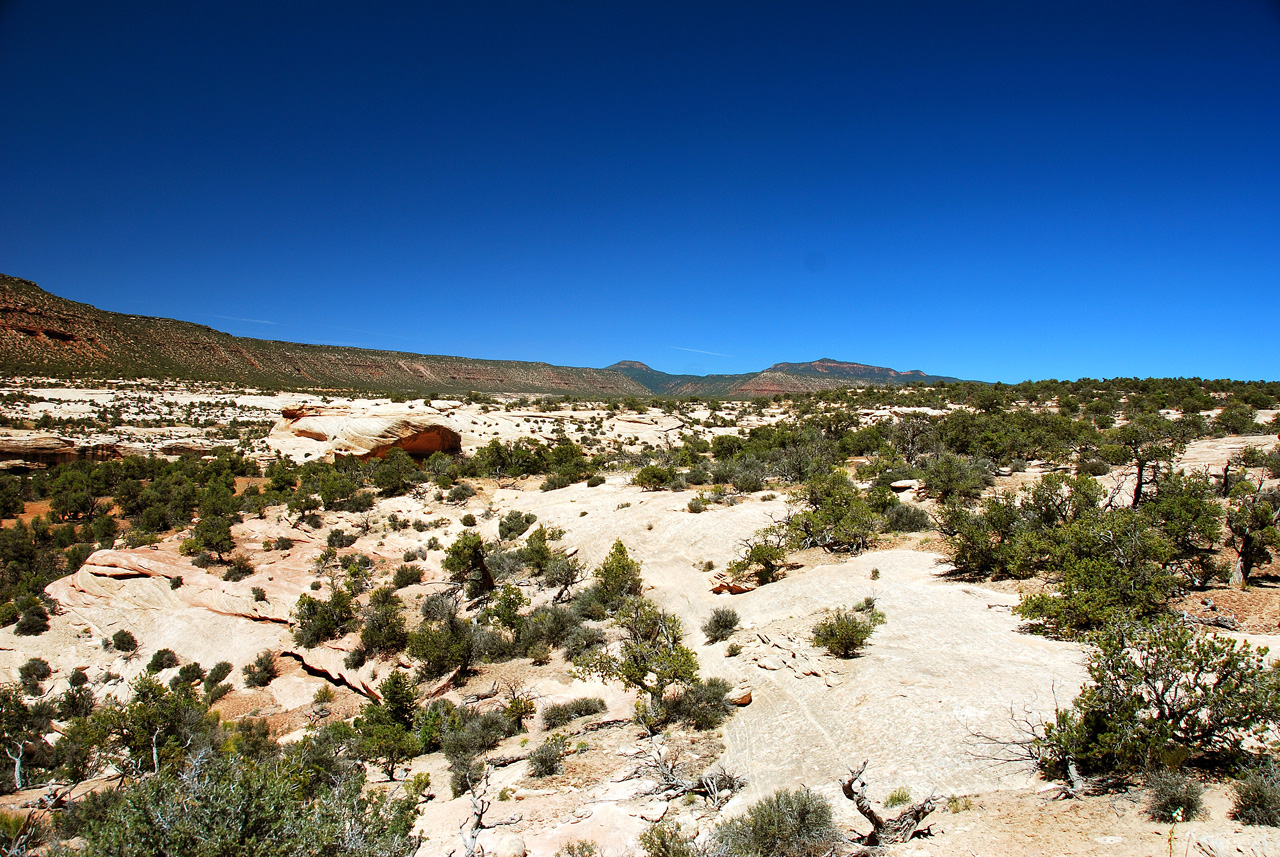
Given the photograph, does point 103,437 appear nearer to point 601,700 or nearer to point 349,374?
point 601,700

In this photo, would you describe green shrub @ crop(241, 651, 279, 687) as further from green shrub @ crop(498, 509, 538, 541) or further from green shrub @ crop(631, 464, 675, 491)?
green shrub @ crop(631, 464, 675, 491)

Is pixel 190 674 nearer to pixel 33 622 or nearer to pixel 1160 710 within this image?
pixel 33 622

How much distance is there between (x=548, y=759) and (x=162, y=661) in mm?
11536

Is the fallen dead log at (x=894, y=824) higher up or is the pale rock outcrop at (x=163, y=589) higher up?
the fallen dead log at (x=894, y=824)

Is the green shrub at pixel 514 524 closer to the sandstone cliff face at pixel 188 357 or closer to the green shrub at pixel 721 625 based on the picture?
the green shrub at pixel 721 625

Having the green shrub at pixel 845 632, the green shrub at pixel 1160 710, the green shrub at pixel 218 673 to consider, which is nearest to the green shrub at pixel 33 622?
the green shrub at pixel 218 673

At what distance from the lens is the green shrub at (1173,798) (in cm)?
420

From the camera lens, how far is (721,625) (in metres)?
11.1

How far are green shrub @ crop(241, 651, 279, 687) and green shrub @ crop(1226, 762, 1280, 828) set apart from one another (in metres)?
16.7

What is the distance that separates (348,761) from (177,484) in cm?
2103

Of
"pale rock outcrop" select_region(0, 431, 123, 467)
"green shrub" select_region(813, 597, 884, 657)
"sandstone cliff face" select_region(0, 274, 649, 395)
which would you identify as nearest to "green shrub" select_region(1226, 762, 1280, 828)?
"green shrub" select_region(813, 597, 884, 657)

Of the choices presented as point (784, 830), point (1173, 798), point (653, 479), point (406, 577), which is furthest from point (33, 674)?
point (1173, 798)

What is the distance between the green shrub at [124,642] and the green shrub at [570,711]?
37.8 ft

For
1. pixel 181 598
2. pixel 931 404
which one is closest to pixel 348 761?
pixel 181 598
